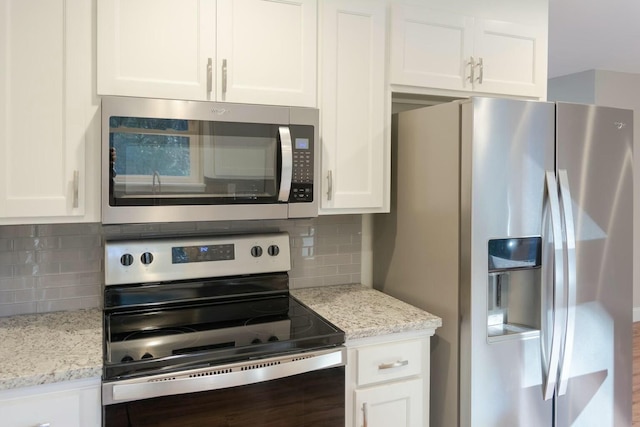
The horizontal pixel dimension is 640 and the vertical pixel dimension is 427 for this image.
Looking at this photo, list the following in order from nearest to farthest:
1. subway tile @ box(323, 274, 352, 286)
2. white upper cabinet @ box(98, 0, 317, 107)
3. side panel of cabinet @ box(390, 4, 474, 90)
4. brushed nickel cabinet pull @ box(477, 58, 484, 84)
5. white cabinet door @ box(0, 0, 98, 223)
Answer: white cabinet door @ box(0, 0, 98, 223), white upper cabinet @ box(98, 0, 317, 107), side panel of cabinet @ box(390, 4, 474, 90), brushed nickel cabinet pull @ box(477, 58, 484, 84), subway tile @ box(323, 274, 352, 286)

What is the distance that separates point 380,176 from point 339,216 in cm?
38

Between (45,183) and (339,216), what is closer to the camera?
(45,183)

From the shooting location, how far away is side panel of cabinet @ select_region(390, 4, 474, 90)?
2109 millimetres

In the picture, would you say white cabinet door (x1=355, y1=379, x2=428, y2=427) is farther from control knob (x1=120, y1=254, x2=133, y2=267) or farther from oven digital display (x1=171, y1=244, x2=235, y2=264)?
control knob (x1=120, y1=254, x2=133, y2=267)

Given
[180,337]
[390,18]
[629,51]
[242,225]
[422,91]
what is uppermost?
[629,51]

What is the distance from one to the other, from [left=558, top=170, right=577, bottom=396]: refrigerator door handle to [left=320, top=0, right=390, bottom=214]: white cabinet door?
69 cm

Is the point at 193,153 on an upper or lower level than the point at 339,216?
upper

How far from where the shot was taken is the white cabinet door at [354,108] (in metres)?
2.00

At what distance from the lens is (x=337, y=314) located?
6.34 ft

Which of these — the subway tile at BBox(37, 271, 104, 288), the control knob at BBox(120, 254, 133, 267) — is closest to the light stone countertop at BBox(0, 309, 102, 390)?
the subway tile at BBox(37, 271, 104, 288)

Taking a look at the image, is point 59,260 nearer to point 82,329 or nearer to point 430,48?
point 82,329

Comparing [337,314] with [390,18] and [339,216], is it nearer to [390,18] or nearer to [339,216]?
[339,216]

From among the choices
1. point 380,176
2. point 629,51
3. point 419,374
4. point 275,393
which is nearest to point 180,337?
point 275,393

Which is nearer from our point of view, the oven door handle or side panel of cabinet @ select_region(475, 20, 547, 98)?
the oven door handle
